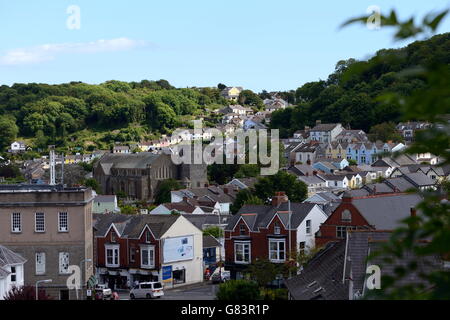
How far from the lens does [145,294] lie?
1496 inches

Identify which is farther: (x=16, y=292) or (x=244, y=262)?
(x=244, y=262)

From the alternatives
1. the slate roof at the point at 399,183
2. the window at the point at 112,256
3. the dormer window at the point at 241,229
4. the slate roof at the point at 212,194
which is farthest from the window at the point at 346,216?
the slate roof at the point at 212,194

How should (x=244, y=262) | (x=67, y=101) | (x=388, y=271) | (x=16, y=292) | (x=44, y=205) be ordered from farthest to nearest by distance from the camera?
(x=67, y=101) → (x=244, y=262) → (x=44, y=205) → (x=16, y=292) → (x=388, y=271)

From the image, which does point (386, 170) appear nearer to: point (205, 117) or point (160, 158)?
point (160, 158)

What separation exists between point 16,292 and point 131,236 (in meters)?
17.2

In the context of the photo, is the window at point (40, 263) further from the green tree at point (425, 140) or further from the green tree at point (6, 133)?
the green tree at point (6, 133)

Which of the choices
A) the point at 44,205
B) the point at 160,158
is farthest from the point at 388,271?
the point at 160,158

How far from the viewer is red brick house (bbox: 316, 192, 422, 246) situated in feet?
120

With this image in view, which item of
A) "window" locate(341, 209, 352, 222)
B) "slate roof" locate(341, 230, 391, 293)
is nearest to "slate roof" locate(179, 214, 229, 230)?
"window" locate(341, 209, 352, 222)

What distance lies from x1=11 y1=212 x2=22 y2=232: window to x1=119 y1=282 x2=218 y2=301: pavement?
679 cm

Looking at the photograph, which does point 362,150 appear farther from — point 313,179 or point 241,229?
point 241,229

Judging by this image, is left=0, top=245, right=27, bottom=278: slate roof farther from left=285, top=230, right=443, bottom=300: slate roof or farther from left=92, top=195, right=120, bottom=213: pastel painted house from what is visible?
left=92, top=195, right=120, bottom=213: pastel painted house
